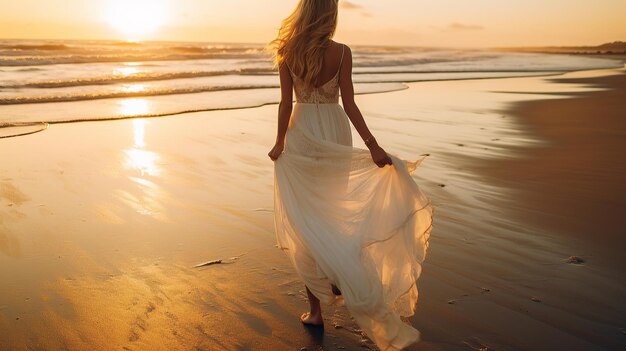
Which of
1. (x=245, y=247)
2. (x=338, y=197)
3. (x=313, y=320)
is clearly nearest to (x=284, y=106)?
(x=338, y=197)

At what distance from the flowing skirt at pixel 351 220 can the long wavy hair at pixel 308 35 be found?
27cm

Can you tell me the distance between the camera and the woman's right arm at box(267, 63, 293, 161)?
3.47m

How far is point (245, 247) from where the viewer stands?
16.0 ft

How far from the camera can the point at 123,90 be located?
17.5m

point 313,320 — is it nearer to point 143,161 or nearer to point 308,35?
point 308,35

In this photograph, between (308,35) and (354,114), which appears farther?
(354,114)

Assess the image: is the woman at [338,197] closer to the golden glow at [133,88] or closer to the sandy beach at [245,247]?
the sandy beach at [245,247]

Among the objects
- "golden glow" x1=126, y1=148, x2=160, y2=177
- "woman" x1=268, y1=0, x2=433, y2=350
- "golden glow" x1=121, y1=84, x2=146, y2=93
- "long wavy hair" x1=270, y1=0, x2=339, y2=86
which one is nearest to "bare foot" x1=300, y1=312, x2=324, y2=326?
"woman" x1=268, y1=0, x2=433, y2=350

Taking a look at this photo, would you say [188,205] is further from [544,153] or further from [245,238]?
[544,153]

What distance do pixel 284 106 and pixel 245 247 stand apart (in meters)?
1.80

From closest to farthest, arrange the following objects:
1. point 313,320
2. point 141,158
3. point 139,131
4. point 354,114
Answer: point 354,114 < point 313,320 < point 141,158 < point 139,131

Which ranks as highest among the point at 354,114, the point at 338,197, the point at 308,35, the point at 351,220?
the point at 308,35

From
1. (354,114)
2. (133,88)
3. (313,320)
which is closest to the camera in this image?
(354,114)

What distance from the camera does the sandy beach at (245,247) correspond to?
137 inches
